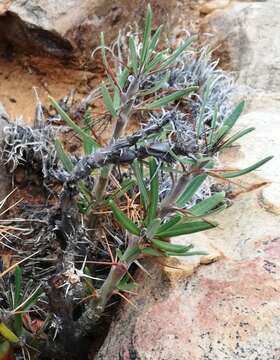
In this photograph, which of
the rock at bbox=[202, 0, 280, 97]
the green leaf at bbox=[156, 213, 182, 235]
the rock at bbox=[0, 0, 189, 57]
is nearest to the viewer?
the green leaf at bbox=[156, 213, 182, 235]

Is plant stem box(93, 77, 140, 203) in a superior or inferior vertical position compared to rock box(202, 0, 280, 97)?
superior

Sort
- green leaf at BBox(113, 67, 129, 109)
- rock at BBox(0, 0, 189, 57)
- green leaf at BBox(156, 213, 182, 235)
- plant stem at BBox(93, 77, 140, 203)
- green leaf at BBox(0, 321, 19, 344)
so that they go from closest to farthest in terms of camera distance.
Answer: green leaf at BBox(156, 213, 182, 235)
green leaf at BBox(0, 321, 19, 344)
plant stem at BBox(93, 77, 140, 203)
green leaf at BBox(113, 67, 129, 109)
rock at BBox(0, 0, 189, 57)

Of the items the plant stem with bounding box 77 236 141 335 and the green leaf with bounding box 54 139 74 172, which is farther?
the green leaf with bounding box 54 139 74 172

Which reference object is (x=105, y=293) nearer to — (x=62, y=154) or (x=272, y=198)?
(x=62, y=154)

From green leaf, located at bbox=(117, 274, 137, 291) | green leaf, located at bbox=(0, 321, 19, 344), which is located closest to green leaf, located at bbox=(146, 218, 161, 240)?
green leaf, located at bbox=(117, 274, 137, 291)

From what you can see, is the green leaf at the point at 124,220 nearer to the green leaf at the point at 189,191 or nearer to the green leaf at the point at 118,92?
the green leaf at the point at 189,191

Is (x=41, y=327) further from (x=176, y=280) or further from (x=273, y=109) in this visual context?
(x=273, y=109)

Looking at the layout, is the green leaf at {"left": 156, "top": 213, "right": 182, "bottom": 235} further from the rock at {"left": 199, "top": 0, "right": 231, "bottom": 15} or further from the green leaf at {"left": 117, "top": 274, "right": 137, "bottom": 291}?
the rock at {"left": 199, "top": 0, "right": 231, "bottom": 15}
